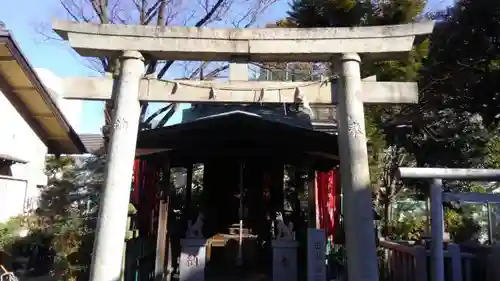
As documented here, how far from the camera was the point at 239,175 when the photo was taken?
1196 centimetres

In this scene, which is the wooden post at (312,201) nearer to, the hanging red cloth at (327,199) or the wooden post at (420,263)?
the hanging red cloth at (327,199)

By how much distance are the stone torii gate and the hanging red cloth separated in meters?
3.70

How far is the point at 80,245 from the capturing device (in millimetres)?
7578

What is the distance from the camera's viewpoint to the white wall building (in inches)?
383

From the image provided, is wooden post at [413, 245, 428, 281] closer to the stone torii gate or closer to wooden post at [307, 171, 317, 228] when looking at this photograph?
wooden post at [307, 171, 317, 228]

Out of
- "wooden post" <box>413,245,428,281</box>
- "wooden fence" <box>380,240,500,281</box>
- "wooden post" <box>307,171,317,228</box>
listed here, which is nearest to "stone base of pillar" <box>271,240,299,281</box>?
"wooden post" <box>307,171,317,228</box>

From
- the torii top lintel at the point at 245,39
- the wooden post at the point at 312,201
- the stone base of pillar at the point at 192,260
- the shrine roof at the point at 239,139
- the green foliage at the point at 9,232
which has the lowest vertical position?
the stone base of pillar at the point at 192,260

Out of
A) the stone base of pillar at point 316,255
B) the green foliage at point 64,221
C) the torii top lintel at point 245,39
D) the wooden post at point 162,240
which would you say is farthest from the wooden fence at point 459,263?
the green foliage at point 64,221

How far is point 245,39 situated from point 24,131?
7.79m

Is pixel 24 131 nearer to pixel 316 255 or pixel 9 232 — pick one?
pixel 9 232

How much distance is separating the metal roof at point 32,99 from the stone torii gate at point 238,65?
12.6 feet

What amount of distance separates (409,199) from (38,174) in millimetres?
17404

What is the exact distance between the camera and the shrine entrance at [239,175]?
27.6 ft

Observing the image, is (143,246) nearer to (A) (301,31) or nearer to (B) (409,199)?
(A) (301,31)
